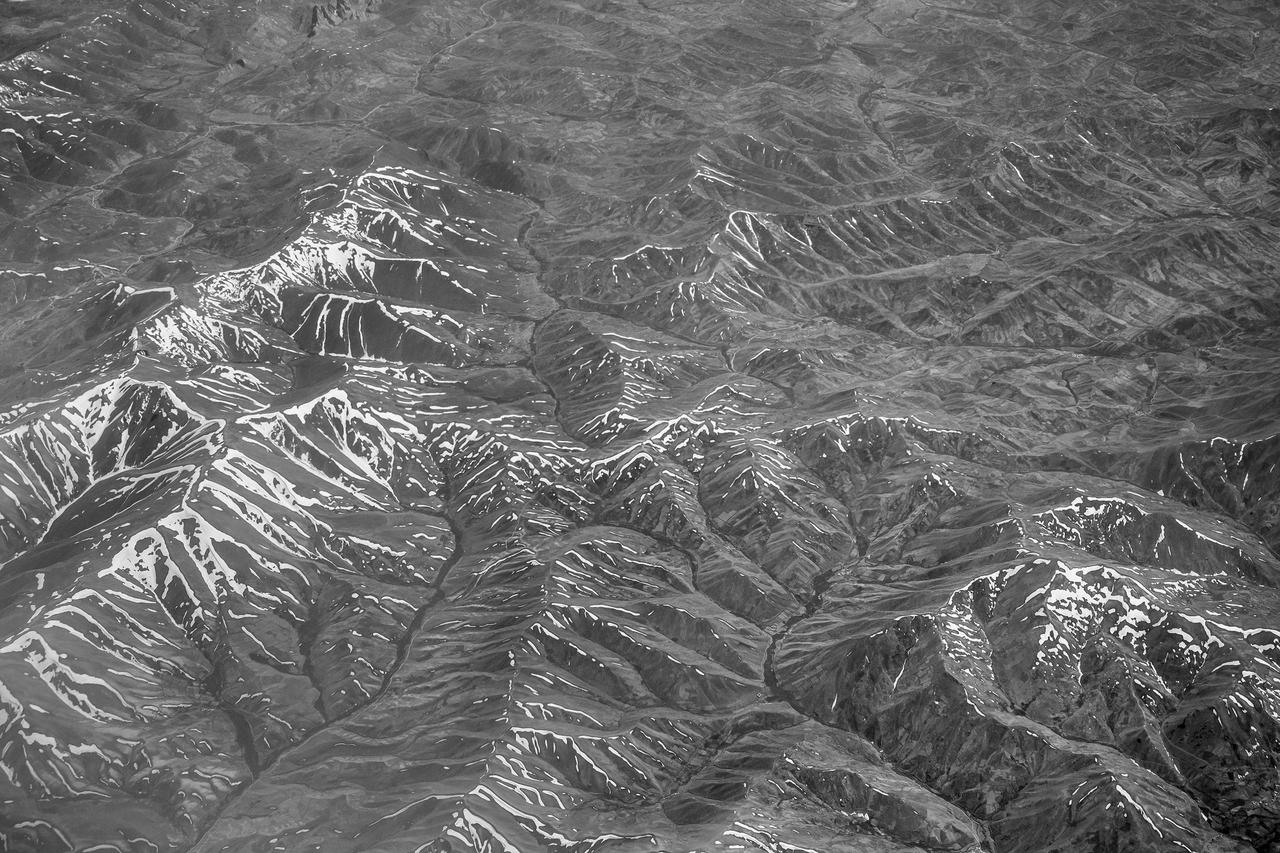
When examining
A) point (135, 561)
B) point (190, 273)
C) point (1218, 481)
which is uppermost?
point (190, 273)

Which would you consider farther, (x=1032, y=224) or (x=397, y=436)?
(x=1032, y=224)

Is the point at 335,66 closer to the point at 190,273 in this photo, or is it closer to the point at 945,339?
the point at 190,273

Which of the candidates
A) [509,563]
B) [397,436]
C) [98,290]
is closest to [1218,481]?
[509,563]

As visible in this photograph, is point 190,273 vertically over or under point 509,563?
over

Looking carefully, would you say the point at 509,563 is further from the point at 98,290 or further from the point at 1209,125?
the point at 1209,125

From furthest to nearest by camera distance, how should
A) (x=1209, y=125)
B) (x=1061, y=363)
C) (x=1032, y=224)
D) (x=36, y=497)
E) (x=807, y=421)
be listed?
1. (x=1209, y=125)
2. (x=1032, y=224)
3. (x=1061, y=363)
4. (x=807, y=421)
5. (x=36, y=497)

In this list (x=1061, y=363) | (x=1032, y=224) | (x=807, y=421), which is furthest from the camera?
(x=1032, y=224)
